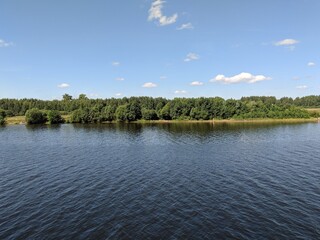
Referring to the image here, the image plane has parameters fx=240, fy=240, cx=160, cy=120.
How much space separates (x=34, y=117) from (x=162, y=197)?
181m

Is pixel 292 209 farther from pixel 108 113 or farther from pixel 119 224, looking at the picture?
pixel 108 113

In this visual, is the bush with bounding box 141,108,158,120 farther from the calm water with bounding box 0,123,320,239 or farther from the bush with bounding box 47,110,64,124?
the calm water with bounding box 0,123,320,239

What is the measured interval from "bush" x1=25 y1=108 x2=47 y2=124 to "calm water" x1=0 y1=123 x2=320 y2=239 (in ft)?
444

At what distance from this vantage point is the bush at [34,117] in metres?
184

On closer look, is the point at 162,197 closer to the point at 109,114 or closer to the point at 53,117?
the point at 109,114

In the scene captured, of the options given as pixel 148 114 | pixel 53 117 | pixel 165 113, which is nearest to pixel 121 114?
pixel 148 114

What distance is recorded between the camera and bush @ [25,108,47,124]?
184m

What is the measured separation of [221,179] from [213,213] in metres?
13.9

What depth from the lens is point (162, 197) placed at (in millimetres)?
35406

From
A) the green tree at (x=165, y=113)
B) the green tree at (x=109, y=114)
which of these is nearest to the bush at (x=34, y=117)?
the green tree at (x=109, y=114)

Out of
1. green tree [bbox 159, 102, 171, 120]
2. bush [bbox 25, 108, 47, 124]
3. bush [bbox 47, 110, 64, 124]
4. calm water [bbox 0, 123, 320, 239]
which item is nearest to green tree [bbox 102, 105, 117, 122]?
bush [bbox 47, 110, 64, 124]

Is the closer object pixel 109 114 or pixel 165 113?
pixel 165 113

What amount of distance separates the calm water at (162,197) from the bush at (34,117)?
444 feet

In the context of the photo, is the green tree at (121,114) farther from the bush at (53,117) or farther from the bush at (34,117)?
the bush at (34,117)
